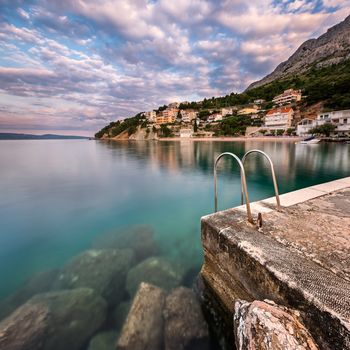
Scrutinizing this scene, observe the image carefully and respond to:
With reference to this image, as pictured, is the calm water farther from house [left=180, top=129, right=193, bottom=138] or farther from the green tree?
the green tree

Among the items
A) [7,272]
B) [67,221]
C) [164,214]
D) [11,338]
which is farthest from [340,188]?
[67,221]

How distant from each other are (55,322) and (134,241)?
107 inches

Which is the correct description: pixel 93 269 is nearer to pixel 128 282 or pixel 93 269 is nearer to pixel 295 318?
pixel 128 282

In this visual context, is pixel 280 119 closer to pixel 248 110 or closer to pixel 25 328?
pixel 248 110

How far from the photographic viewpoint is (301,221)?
2719 mm

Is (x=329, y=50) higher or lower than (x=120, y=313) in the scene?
higher

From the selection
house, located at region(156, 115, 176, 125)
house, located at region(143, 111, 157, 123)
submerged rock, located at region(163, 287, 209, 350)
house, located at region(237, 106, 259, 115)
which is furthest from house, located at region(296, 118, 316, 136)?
house, located at region(143, 111, 157, 123)

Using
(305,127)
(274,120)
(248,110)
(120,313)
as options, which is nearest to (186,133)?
(248,110)

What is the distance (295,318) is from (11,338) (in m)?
3.88

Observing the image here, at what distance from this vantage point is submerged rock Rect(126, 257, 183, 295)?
3881mm

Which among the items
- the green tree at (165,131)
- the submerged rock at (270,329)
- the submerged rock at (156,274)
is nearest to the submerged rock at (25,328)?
the submerged rock at (156,274)

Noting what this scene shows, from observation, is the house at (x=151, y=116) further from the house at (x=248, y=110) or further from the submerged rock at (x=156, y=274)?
the submerged rock at (x=156, y=274)

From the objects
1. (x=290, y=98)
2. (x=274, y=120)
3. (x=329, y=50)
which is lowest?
(x=274, y=120)

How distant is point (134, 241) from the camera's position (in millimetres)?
5703
